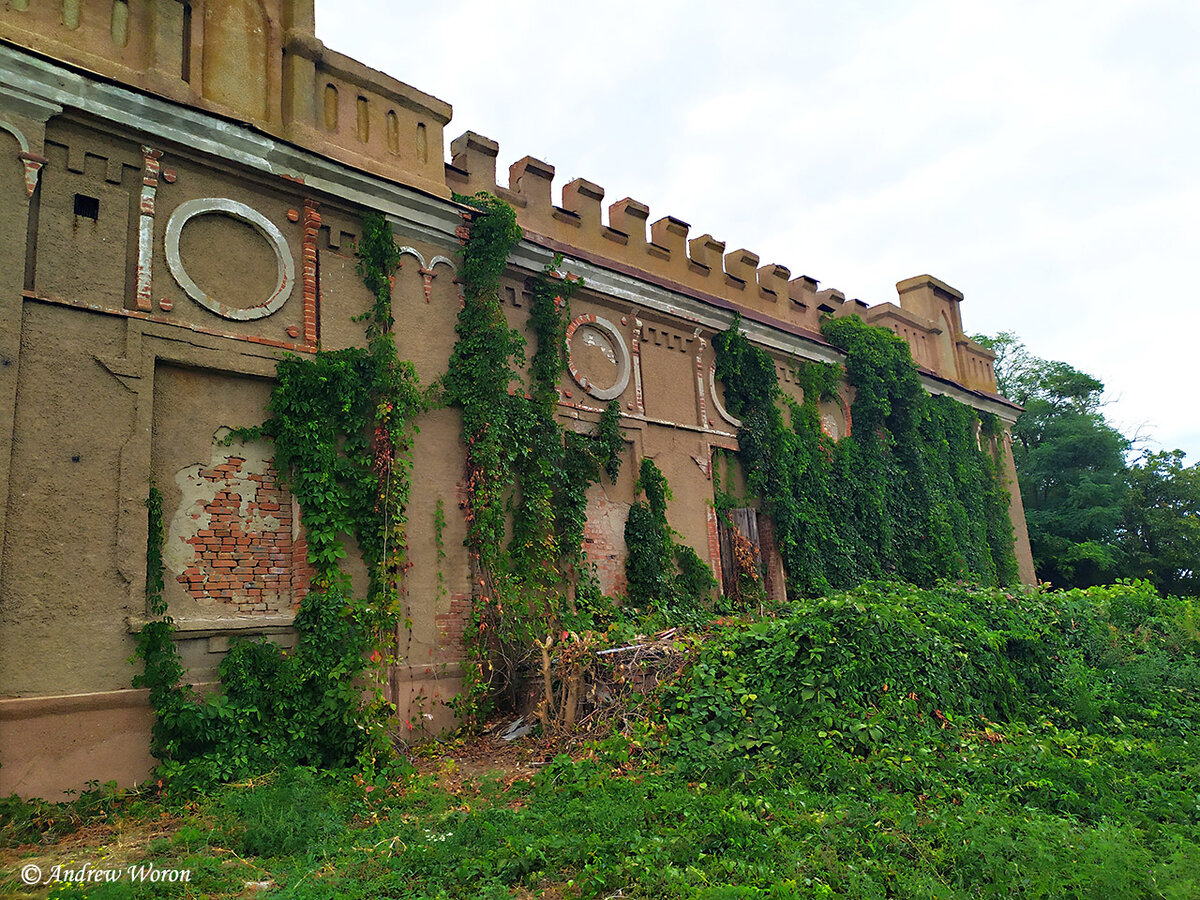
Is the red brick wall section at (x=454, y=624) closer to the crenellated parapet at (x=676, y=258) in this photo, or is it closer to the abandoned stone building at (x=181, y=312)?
the abandoned stone building at (x=181, y=312)

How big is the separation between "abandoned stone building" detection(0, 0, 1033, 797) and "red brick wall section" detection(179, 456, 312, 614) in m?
0.02

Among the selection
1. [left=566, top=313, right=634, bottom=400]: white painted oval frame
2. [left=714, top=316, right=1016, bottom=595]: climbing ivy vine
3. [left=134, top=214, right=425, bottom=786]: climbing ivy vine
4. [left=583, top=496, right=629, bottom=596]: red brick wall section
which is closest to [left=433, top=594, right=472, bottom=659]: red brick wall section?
[left=134, top=214, right=425, bottom=786]: climbing ivy vine

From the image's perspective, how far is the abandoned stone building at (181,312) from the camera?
21.8 ft

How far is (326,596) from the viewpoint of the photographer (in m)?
8.01

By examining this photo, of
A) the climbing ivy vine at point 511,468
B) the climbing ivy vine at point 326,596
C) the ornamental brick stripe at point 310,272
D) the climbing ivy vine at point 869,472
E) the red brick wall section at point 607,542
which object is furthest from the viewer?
the climbing ivy vine at point 869,472

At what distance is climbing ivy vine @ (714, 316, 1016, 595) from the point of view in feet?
44.9

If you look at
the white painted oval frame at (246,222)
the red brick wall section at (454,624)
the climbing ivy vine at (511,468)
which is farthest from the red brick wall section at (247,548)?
the climbing ivy vine at (511,468)

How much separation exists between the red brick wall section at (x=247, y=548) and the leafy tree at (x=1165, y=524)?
2633cm

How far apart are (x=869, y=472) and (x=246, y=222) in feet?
38.7

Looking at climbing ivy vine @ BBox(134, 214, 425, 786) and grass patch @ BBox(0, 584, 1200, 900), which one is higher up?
climbing ivy vine @ BBox(134, 214, 425, 786)

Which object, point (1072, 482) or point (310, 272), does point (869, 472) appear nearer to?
point (310, 272)

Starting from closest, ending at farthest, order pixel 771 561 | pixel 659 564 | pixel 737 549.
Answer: pixel 659 564 → pixel 737 549 → pixel 771 561

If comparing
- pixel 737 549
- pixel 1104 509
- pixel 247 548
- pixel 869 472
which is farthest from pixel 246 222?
pixel 1104 509

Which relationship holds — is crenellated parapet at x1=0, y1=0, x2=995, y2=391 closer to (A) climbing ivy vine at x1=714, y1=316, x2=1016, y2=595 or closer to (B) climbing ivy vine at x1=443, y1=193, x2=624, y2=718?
(B) climbing ivy vine at x1=443, y1=193, x2=624, y2=718
